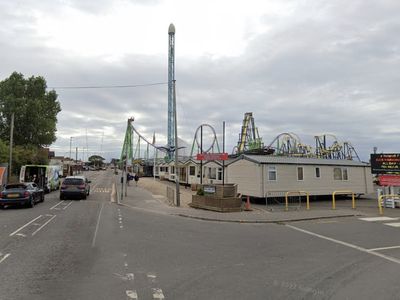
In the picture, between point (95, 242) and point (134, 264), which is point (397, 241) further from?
point (95, 242)

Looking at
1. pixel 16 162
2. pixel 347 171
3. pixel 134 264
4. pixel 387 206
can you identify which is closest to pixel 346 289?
pixel 134 264

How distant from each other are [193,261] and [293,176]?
60.7 ft

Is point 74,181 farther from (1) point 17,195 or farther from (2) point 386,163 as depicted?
(2) point 386,163

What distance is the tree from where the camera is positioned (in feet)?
168

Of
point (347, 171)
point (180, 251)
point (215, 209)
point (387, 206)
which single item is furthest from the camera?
point (347, 171)

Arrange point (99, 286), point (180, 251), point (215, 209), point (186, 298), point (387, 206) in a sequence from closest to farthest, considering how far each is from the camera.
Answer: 1. point (186, 298)
2. point (99, 286)
3. point (180, 251)
4. point (215, 209)
5. point (387, 206)

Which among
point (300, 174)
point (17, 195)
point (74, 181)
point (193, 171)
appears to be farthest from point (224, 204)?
point (193, 171)

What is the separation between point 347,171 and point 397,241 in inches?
704

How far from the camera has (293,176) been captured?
25.6 metres

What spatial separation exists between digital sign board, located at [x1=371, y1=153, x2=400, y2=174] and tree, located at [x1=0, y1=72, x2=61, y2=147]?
146 feet

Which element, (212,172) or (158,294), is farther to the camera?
(212,172)

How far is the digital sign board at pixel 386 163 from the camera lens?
22953 mm

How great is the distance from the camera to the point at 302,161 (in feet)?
87.8

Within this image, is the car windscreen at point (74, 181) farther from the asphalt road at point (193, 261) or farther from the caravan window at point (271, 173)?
the caravan window at point (271, 173)
